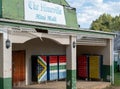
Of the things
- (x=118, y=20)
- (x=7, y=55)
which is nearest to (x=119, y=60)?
(x=7, y=55)

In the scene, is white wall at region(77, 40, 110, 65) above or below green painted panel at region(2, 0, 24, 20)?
below

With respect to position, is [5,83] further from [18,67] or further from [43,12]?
[18,67]

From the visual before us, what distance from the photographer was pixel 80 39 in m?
17.2

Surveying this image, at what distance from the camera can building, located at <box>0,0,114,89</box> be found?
12.1m

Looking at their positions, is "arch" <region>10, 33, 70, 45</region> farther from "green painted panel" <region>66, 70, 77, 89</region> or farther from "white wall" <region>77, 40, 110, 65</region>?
"white wall" <region>77, 40, 110, 65</region>

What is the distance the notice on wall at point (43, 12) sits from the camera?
46.8ft

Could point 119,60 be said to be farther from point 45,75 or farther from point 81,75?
point 45,75

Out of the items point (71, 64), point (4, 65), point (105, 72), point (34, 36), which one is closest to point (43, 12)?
point (34, 36)

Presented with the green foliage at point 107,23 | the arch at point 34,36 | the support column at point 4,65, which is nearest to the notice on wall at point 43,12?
the arch at point 34,36

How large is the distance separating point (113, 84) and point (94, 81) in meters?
1.35

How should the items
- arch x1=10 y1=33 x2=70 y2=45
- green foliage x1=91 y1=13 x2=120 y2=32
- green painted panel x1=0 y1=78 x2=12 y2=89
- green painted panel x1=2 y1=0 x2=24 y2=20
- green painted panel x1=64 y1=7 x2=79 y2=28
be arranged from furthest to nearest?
green foliage x1=91 y1=13 x2=120 y2=32
green painted panel x1=64 y1=7 x2=79 y2=28
green painted panel x1=2 y1=0 x2=24 y2=20
arch x1=10 y1=33 x2=70 y2=45
green painted panel x1=0 y1=78 x2=12 y2=89

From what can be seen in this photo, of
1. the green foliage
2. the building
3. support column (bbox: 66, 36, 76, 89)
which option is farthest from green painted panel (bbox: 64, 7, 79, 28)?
the green foliage

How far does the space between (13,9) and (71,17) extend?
17.1 feet

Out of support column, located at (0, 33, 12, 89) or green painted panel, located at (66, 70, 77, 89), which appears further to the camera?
green painted panel, located at (66, 70, 77, 89)
